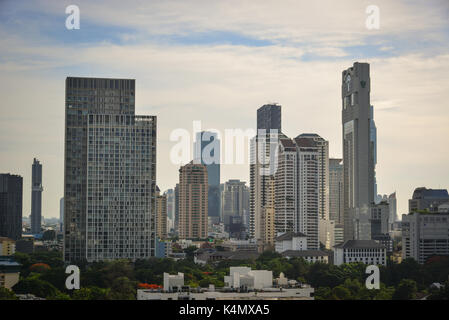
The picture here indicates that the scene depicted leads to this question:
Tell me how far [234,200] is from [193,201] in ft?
24.8

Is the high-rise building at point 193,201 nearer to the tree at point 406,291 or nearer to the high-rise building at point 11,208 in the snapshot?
the high-rise building at point 11,208

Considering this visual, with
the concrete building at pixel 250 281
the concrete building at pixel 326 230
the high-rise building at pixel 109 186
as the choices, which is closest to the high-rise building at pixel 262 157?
the concrete building at pixel 326 230

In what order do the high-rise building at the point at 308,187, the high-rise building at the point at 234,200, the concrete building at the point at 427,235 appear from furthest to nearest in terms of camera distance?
1. the high-rise building at the point at 234,200
2. the high-rise building at the point at 308,187
3. the concrete building at the point at 427,235

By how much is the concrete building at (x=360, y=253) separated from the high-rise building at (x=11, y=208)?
13.7m

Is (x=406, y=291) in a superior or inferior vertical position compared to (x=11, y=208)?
inferior

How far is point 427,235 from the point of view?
25656 millimetres

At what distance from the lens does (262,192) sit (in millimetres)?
39938

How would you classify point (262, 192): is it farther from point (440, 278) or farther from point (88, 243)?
point (440, 278)

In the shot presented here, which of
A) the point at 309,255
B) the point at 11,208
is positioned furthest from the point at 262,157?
the point at 11,208

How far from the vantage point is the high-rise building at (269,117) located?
3822 cm

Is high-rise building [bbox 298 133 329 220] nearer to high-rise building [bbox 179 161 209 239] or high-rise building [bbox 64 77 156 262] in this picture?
high-rise building [bbox 179 161 209 239]

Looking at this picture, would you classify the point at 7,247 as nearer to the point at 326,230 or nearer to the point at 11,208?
the point at 11,208

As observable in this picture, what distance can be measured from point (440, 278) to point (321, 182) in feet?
60.9
